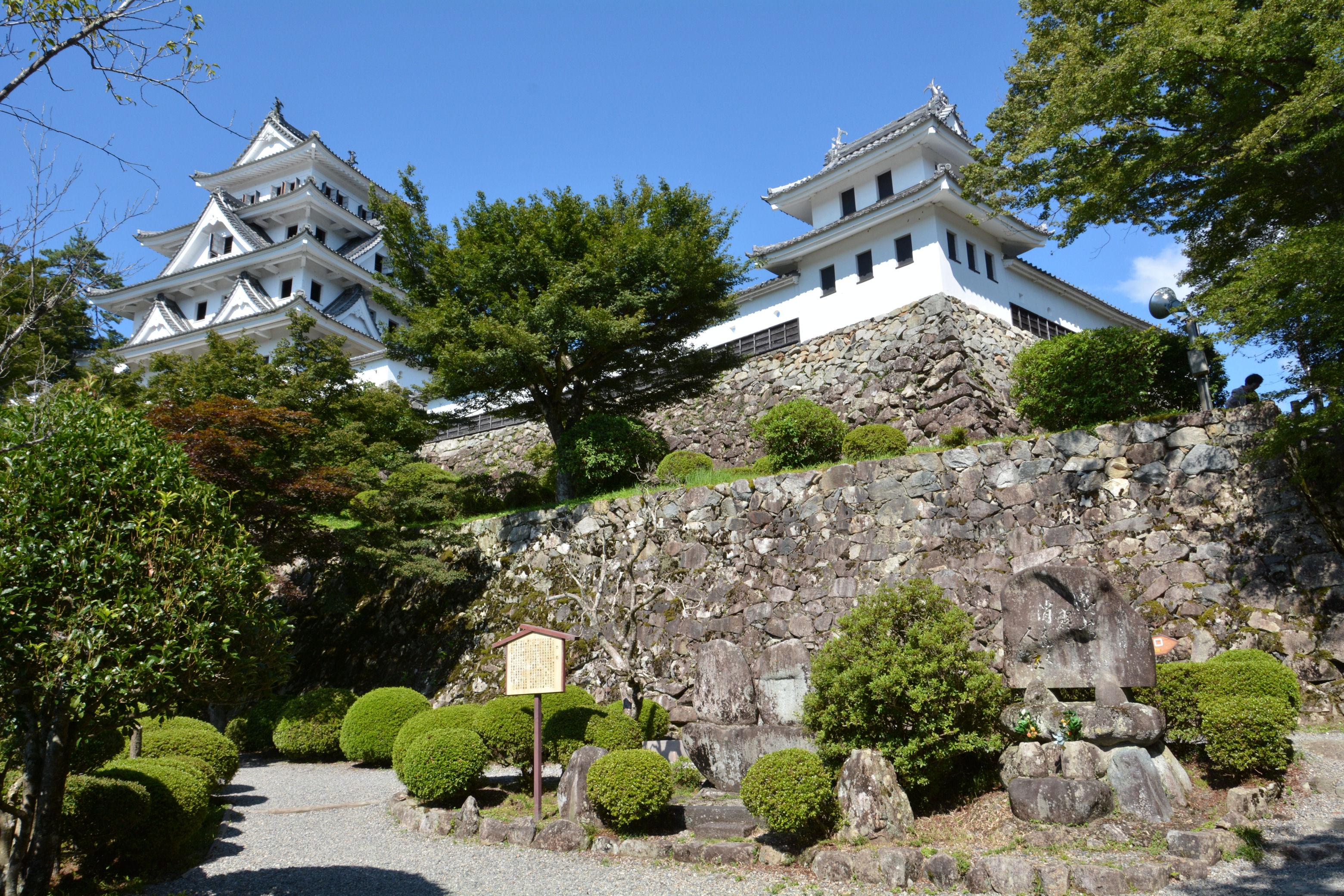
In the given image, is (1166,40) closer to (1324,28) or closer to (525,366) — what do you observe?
(1324,28)

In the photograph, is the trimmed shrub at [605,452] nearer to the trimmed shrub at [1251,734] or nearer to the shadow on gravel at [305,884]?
the shadow on gravel at [305,884]

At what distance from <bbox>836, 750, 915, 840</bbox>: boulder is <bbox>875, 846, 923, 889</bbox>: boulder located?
0.57 metres

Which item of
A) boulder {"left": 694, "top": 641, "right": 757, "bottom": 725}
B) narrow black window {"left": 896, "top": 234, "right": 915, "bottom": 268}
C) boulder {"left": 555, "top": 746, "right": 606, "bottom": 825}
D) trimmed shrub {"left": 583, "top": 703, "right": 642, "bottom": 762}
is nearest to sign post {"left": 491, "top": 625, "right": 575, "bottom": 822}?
boulder {"left": 555, "top": 746, "right": 606, "bottom": 825}

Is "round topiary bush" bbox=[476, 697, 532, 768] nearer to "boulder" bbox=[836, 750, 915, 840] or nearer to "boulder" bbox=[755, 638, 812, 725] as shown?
"boulder" bbox=[755, 638, 812, 725]

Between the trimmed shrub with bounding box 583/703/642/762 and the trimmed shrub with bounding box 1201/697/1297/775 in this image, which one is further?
the trimmed shrub with bounding box 583/703/642/762

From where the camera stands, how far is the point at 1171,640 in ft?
35.2

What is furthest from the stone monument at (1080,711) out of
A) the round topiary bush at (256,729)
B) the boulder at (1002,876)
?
the round topiary bush at (256,729)

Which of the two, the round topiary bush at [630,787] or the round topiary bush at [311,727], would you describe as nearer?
the round topiary bush at [630,787]

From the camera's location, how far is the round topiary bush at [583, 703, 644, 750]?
31.1 ft

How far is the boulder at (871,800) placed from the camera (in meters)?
7.10

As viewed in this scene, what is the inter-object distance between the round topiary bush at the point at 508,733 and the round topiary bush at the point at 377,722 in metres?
3.41

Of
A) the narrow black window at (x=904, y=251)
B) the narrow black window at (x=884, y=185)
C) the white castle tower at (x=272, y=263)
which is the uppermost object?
the white castle tower at (x=272, y=263)

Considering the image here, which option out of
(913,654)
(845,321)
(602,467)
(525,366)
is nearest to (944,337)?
(845,321)

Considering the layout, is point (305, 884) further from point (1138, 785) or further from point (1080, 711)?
point (1138, 785)
